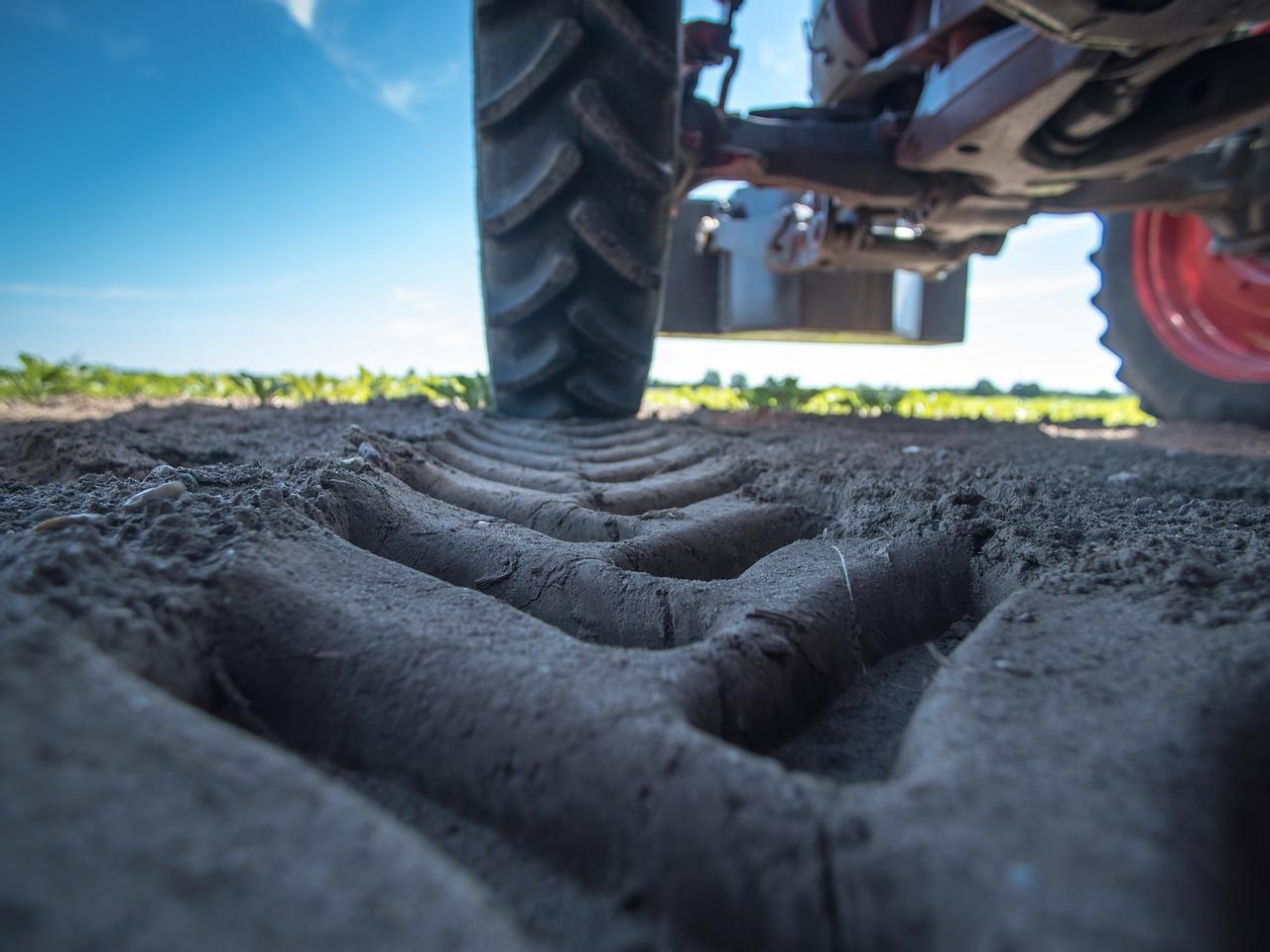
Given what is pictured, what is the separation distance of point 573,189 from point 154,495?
4.34 ft

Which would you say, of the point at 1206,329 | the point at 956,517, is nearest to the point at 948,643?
the point at 956,517

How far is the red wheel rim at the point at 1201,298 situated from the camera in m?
3.06

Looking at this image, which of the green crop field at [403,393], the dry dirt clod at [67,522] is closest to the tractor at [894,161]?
the green crop field at [403,393]

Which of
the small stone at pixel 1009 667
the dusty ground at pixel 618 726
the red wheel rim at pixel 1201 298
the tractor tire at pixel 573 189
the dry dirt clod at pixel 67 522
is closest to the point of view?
the dusty ground at pixel 618 726

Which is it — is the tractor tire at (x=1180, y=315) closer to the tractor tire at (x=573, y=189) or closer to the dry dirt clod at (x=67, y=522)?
the tractor tire at (x=573, y=189)

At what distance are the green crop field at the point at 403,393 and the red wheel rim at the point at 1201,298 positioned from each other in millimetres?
454

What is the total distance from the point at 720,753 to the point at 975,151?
225 centimetres

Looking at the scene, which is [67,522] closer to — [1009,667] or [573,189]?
[1009,667]

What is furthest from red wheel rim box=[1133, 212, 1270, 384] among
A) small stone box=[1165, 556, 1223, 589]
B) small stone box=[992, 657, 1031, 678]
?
small stone box=[992, 657, 1031, 678]

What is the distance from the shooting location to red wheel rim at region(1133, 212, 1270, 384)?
3.06 meters

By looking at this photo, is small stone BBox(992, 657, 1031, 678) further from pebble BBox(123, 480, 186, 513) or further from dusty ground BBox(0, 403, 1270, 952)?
pebble BBox(123, 480, 186, 513)

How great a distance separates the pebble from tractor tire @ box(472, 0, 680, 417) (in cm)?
119

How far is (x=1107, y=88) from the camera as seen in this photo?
1818mm

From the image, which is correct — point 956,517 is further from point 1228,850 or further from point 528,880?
point 528,880
